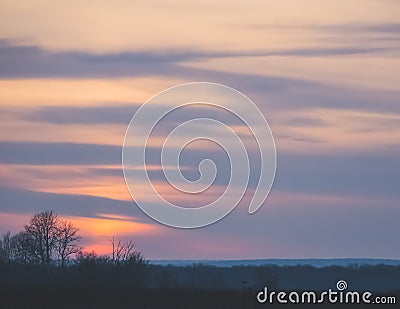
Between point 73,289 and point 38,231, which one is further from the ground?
point 38,231

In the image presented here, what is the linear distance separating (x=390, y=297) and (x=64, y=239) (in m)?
63.0

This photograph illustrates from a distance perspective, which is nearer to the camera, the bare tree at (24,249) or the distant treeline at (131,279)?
the distant treeline at (131,279)

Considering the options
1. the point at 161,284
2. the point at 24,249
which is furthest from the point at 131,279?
the point at 24,249

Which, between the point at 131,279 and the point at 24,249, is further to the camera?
the point at 24,249

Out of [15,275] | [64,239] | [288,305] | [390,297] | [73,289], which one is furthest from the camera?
[64,239]

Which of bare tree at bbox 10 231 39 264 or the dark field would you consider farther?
bare tree at bbox 10 231 39 264

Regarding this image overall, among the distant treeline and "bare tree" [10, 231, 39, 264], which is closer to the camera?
the distant treeline

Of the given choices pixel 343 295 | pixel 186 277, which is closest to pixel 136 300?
pixel 343 295

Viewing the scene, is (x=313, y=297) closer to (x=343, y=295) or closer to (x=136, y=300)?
(x=343, y=295)

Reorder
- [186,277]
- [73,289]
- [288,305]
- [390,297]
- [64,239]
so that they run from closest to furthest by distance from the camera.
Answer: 1. [288,305]
2. [390,297]
3. [73,289]
4. [186,277]
5. [64,239]

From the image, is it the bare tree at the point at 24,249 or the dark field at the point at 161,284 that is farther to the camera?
the bare tree at the point at 24,249

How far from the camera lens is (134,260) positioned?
346ft

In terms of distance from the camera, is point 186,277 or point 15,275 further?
point 186,277

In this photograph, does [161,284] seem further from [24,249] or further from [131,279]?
[24,249]
